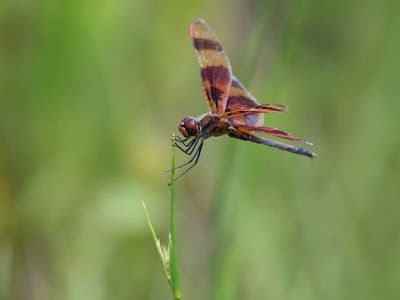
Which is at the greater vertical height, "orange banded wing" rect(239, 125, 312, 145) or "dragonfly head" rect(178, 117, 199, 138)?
"orange banded wing" rect(239, 125, 312, 145)

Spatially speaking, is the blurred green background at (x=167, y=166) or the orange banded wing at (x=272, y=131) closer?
the orange banded wing at (x=272, y=131)

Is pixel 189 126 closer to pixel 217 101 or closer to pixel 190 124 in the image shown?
pixel 190 124

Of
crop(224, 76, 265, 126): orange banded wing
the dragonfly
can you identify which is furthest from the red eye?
crop(224, 76, 265, 126): orange banded wing

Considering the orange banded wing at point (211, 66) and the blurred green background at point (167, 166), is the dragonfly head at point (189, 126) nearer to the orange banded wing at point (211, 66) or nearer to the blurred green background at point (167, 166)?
the orange banded wing at point (211, 66)

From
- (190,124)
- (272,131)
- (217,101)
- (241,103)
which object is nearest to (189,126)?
(190,124)

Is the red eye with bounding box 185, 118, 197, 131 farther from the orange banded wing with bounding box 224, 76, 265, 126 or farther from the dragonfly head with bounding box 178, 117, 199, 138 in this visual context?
the orange banded wing with bounding box 224, 76, 265, 126

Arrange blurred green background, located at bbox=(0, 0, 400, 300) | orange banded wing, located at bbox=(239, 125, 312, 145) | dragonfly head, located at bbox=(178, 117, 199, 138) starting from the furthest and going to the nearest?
blurred green background, located at bbox=(0, 0, 400, 300) → dragonfly head, located at bbox=(178, 117, 199, 138) → orange banded wing, located at bbox=(239, 125, 312, 145)

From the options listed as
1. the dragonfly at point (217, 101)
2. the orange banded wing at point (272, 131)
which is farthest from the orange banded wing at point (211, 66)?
the orange banded wing at point (272, 131)
